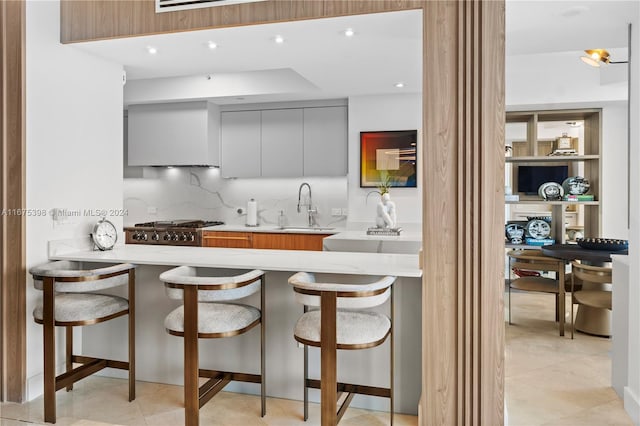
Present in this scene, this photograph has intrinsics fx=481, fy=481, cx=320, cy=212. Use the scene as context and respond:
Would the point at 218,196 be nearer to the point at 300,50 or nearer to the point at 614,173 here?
the point at 300,50

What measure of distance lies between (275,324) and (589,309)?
304 cm

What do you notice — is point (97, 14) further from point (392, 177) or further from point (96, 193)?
point (392, 177)

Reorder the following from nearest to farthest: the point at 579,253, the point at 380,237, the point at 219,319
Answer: the point at 219,319 < the point at 579,253 < the point at 380,237

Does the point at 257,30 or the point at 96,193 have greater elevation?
the point at 257,30

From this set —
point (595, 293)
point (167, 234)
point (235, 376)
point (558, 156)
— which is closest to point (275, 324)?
point (235, 376)

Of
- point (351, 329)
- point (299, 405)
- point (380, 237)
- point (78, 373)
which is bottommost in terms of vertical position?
point (299, 405)

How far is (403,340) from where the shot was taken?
2701 mm

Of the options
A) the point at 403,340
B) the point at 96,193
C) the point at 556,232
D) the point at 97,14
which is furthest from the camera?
the point at 556,232

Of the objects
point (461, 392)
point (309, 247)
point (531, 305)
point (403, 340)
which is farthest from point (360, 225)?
point (461, 392)

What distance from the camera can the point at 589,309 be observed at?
4.32 meters

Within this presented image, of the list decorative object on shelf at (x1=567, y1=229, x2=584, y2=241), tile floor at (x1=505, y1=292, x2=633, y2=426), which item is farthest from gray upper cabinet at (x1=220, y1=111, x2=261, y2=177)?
decorative object on shelf at (x1=567, y1=229, x2=584, y2=241)

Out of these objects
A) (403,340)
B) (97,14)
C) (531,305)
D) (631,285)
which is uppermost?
(97,14)

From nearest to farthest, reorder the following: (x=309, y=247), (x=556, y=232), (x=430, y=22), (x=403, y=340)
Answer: (x=430, y=22), (x=403, y=340), (x=309, y=247), (x=556, y=232)

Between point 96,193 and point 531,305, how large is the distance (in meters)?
4.47
